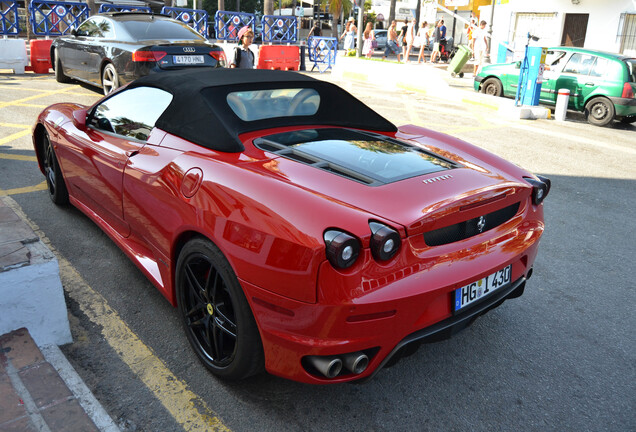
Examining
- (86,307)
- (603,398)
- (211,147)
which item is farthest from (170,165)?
(603,398)

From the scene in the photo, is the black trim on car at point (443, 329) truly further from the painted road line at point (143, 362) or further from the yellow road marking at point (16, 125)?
the yellow road marking at point (16, 125)

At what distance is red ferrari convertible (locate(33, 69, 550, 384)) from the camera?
2.16 metres

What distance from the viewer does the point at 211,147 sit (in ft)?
9.45

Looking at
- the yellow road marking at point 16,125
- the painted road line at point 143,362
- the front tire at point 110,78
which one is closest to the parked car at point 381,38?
the front tire at point 110,78

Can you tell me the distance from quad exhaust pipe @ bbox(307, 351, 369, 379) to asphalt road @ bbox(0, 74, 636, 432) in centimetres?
39

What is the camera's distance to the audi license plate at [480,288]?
2.40 meters

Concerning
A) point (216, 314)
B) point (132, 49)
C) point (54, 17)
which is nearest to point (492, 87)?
point (132, 49)

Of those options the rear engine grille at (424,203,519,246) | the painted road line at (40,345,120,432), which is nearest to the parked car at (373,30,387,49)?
the rear engine grille at (424,203,519,246)

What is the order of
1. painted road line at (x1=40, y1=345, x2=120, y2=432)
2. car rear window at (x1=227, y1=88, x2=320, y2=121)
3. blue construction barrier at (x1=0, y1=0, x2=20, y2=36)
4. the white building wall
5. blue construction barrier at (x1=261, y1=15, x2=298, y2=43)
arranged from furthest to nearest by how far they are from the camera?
blue construction barrier at (x1=261, y1=15, x2=298, y2=43) → the white building wall → blue construction barrier at (x1=0, y1=0, x2=20, y2=36) → car rear window at (x1=227, y1=88, x2=320, y2=121) → painted road line at (x1=40, y1=345, x2=120, y2=432)

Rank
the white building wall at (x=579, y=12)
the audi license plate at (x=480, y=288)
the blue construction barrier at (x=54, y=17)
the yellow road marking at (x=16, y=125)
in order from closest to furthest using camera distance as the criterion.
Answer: the audi license plate at (x=480, y=288)
the yellow road marking at (x=16, y=125)
the blue construction barrier at (x=54, y=17)
the white building wall at (x=579, y=12)

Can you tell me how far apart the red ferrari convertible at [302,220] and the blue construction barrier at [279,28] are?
21605mm

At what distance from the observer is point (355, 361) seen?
2.17m

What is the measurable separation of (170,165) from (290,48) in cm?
1646

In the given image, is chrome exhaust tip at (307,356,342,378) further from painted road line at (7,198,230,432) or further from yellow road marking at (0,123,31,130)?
yellow road marking at (0,123,31,130)
